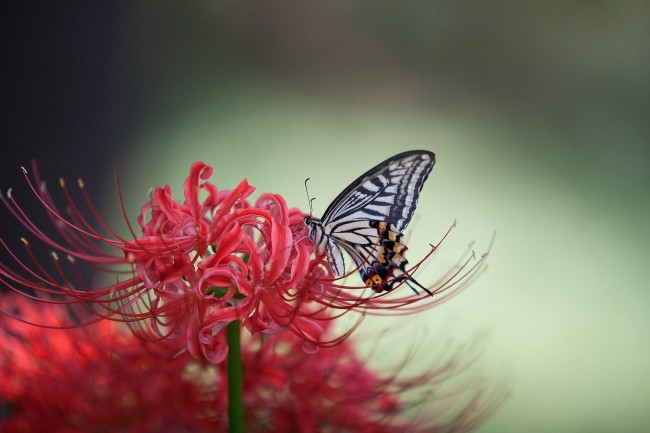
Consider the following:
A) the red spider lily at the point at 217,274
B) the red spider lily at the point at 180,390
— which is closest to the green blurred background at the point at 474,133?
the red spider lily at the point at 180,390

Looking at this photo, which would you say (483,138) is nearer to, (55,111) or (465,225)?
(465,225)

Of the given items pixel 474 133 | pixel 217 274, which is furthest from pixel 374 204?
pixel 474 133

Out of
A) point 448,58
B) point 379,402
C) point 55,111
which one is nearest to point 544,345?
point 448,58

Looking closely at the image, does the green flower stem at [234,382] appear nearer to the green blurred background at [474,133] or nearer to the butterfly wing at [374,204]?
the butterfly wing at [374,204]

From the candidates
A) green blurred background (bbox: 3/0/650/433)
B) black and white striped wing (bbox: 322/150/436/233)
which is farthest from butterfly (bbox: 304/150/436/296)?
green blurred background (bbox: 3/0/650/433)

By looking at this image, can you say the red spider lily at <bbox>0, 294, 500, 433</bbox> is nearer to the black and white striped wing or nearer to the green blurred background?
the black and white striped wing

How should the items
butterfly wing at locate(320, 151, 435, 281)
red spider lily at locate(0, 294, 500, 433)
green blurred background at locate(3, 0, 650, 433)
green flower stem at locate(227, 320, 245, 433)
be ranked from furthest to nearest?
green blurred background at locate(3, 0, 650, 433) < butterfly wing at locate(320, 151, 435, 281) < red spider lily at locate(0, 294, 500, 433) < green flower stem at locate(227, 320, 245, 433)

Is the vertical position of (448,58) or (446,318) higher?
→ (448,58)
